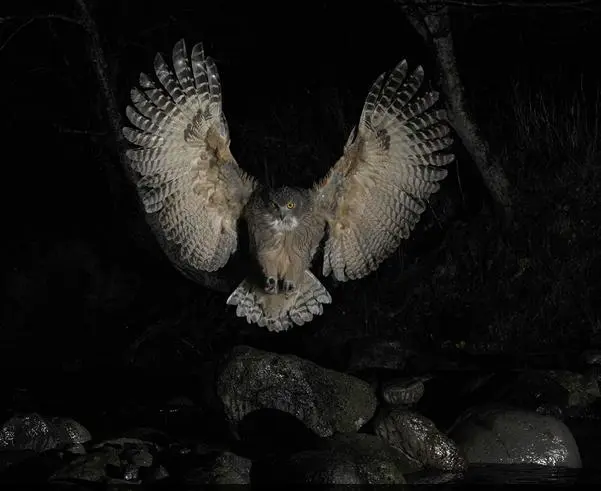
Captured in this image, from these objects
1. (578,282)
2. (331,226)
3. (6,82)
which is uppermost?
(6,82)

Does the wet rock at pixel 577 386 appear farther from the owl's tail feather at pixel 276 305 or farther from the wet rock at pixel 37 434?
the wet rock at pixel 37 434

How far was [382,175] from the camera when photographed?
764 centimetres

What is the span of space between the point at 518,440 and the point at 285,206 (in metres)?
2.46

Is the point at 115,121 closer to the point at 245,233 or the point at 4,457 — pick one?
the point at 245,233

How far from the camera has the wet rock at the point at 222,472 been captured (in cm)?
623

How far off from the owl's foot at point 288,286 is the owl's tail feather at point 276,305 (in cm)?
7

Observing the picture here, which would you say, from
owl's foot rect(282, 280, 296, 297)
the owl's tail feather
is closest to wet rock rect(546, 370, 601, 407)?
the owl's tail feather

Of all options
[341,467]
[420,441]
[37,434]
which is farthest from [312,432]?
[37,434]

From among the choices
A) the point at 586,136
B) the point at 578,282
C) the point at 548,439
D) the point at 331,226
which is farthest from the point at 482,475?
the point at 586,136

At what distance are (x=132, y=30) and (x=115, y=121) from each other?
2614 mm

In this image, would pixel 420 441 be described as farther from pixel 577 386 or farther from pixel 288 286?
pixel 577 386

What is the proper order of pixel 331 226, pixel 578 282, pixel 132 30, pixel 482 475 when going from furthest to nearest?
pixel 132 30, pixel 578 282, pixel 331 226, pixel 482 475

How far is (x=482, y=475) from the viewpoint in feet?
21.9

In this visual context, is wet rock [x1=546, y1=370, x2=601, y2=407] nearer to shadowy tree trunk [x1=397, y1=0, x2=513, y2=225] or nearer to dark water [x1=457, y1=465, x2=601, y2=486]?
dark water [x1=457, y1=465, x2=601, y2=486]
